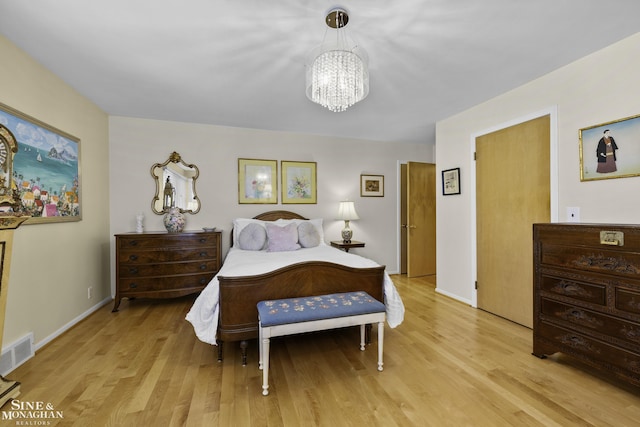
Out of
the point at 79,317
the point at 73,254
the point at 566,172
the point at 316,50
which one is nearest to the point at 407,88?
the point at 316,50

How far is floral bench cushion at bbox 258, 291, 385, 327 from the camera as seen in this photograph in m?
1.81

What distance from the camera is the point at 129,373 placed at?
77.1 inches

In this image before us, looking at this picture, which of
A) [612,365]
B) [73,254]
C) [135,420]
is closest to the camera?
[135,420]

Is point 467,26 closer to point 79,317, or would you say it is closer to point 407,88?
point 407,88

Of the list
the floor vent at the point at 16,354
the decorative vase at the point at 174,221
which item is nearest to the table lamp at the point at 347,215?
the decorative vase at the point at 174,221

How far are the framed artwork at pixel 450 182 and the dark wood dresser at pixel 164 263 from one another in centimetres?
301

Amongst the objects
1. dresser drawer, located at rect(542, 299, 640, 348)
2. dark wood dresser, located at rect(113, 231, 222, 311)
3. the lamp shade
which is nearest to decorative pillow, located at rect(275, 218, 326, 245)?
the lamp shade

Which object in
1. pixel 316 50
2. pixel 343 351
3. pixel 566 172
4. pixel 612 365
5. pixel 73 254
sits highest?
pixel 316 50

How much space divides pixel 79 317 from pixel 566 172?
4.88 meters

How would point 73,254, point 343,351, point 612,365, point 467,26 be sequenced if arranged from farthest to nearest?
point 73,254
point 343,351
point 467,26
point 612,365

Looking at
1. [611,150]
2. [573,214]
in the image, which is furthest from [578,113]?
[573,214]

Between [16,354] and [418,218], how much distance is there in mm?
4756

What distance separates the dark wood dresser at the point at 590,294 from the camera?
5.43 ft

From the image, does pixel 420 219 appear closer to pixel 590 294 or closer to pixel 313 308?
pixel 590 294
